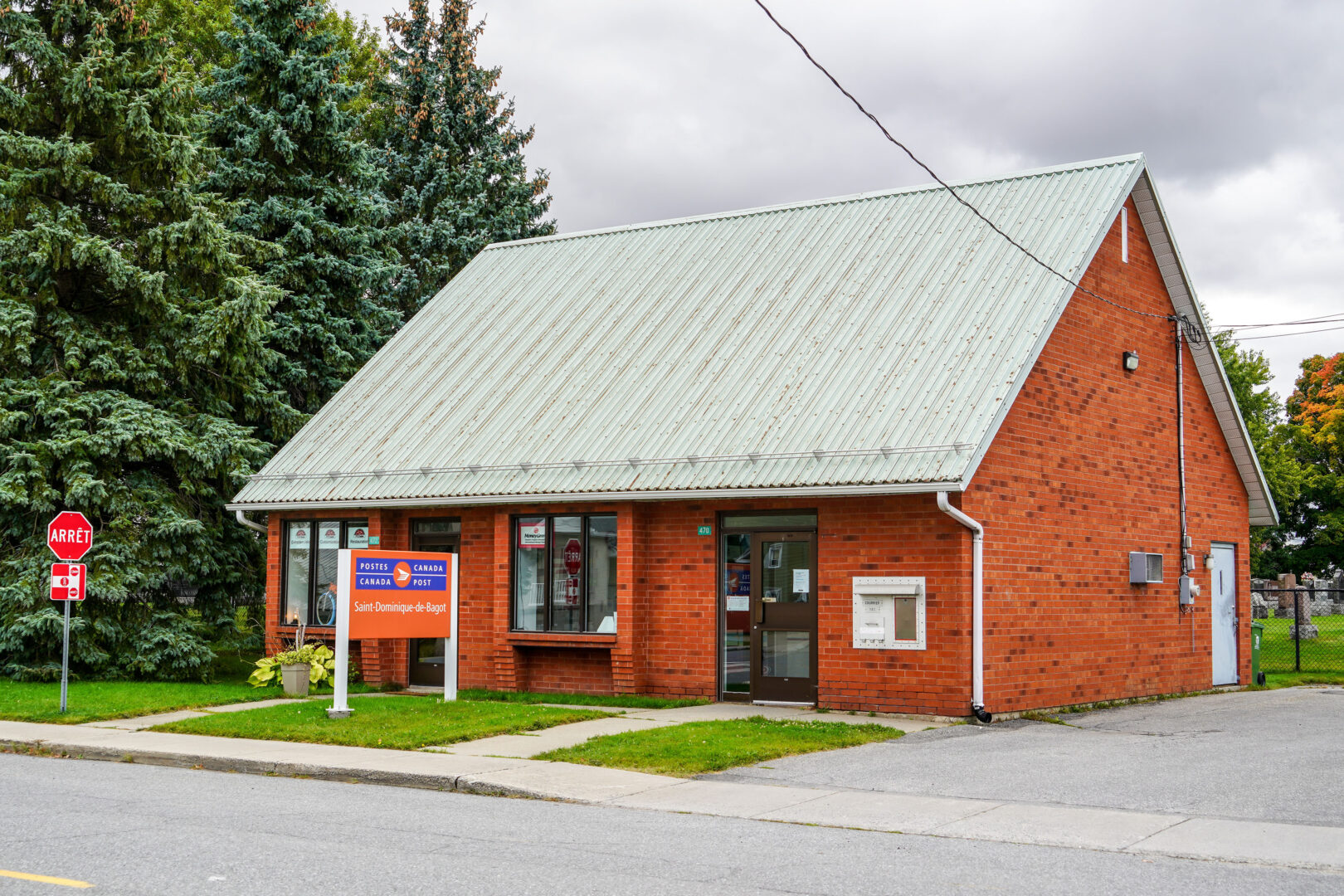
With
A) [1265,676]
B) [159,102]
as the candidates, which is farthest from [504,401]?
[1265,676]

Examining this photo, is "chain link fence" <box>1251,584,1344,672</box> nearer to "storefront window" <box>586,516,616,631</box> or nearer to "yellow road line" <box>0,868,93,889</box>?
"storefront window" <box>586,516,616,631</box>

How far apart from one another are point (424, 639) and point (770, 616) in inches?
252

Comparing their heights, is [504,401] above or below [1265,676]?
above

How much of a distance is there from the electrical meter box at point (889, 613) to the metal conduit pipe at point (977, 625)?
0.62 m

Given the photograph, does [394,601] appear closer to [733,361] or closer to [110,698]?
[110,698]

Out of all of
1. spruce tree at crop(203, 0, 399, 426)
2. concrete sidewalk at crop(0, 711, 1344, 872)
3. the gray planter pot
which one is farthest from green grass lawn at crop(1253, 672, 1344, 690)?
spruce tree at crop(203, 0, 399, 426)

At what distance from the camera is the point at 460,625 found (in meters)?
20.5

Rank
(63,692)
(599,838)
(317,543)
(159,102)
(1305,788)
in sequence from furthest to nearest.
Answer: (159,102) < (317,543) < (63,692) < (1305,788) < (599,838)

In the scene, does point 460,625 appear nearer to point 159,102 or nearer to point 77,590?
point 77,590

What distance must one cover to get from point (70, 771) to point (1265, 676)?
821 inches

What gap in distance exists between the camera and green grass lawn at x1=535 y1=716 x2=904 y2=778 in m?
12.8

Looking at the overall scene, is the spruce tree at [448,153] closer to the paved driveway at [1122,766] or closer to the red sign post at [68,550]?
the red sign post at [68,550]

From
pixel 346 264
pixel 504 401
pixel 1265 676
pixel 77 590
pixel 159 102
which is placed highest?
pixel 159 102

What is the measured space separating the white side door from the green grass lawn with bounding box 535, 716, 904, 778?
10.1 m
